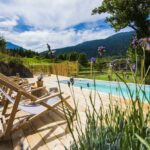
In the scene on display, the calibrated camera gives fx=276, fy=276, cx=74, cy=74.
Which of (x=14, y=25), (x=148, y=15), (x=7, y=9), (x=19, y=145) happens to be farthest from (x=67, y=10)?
(x=14, y=25)

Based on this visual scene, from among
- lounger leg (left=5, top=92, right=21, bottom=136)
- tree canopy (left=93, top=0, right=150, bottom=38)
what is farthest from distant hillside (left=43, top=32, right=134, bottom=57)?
tree canopy (left=93, top=0, right=150, bottom=38)

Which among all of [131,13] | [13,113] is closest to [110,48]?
[13,113]

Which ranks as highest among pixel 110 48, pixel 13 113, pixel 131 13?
pixel 131 13

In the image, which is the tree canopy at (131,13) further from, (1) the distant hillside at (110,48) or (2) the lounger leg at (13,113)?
(2) the lounger leg at (13,113)

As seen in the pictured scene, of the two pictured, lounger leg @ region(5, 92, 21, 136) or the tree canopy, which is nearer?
lounger leg @ region(5, 92, 21, 136)

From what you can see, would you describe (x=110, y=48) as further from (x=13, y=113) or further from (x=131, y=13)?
(x=131, y=13)

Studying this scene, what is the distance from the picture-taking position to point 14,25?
5194 centimetres

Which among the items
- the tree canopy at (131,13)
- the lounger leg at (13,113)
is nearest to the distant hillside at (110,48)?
the lounger leg at (13,113)

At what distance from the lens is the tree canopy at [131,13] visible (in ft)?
55.4

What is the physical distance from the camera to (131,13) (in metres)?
16.9

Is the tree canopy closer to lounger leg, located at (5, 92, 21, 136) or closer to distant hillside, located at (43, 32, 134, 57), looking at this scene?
distant hillside, located at (43, 32, 134, 57)

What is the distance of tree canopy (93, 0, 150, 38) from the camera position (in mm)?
16891

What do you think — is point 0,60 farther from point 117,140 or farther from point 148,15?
point 117,140

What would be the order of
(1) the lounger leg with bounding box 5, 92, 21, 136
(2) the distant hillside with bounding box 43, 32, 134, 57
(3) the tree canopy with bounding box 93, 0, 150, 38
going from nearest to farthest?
1. (2) the distant hillside with bounding box 43, 32, 134, 57
2. (1) the lounger leg with bounding box 5, 92, 21, 136
3. (3) the tree canopy with bounding box 93, 0, 150, 38
